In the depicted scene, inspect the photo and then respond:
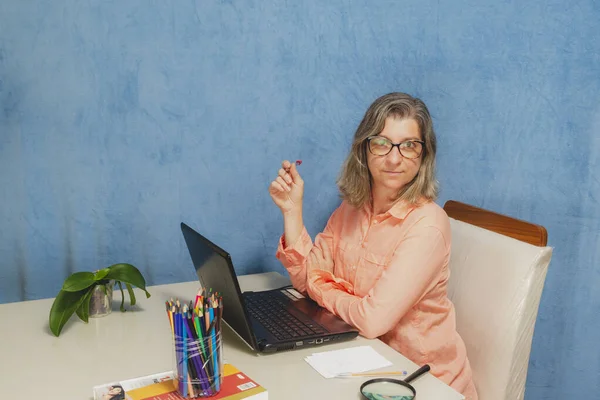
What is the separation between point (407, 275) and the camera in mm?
1310

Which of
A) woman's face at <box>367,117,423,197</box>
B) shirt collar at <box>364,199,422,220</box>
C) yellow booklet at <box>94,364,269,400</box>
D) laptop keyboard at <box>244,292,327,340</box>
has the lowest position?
yellow booklet at <box>94,364,269,400</box>

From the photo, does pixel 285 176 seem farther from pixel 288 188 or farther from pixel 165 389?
pixel 165 389

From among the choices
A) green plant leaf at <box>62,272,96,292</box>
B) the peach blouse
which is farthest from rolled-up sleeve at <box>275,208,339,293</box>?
green plant leaf at <box>62,272,96,292</box>

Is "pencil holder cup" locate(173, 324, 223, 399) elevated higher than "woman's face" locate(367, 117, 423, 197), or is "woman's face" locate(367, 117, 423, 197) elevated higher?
"woman's face" locate(367, 117, 423, 197)

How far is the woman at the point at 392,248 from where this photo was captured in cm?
132

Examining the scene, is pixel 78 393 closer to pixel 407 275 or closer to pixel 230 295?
pixel 230 295

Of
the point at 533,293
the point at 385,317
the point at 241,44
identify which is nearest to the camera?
the point at 385,317

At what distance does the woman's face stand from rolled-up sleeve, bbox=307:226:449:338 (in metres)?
0.17

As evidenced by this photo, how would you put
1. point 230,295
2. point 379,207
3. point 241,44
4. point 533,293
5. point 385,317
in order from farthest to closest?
point 241,44 < point 379,207 < point 533,293 < point 385,317 < point 230,295

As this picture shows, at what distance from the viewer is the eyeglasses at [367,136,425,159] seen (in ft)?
4.76

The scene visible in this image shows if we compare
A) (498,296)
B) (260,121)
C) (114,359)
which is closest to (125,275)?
(114,359)

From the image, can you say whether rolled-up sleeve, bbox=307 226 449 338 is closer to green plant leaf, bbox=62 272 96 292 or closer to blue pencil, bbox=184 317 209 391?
blue pencil, bbox=184 317 209 391

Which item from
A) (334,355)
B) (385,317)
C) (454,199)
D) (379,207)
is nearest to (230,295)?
(334,355)

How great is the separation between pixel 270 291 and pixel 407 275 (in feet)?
1.39
